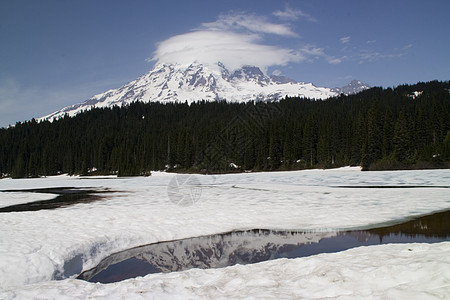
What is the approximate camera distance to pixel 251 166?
3681 inches

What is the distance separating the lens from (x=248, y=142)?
96.6 meters

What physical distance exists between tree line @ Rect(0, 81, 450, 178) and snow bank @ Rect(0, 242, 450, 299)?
2327 inches

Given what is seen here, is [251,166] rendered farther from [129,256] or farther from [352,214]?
[129,256]

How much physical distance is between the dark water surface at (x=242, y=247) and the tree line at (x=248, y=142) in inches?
2096

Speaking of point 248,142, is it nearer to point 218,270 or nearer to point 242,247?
point 242,247

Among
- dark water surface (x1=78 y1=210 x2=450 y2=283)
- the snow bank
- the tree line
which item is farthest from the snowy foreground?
the tree line

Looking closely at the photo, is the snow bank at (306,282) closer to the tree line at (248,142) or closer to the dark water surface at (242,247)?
the dark water surface at (242,247)

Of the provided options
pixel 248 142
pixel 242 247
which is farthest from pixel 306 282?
pixel 248 142

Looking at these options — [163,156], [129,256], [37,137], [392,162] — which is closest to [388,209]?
[129,256]

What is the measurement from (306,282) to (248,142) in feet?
297

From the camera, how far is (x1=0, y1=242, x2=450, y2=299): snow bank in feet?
18.8

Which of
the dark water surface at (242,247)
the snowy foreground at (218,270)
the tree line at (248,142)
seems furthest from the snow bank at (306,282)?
the tree line at (248,142)

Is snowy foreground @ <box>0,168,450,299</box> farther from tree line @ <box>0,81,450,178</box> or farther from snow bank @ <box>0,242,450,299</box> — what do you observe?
tree line @ <box>0,81,450,178</box>

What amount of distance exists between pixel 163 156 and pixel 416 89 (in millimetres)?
157418
